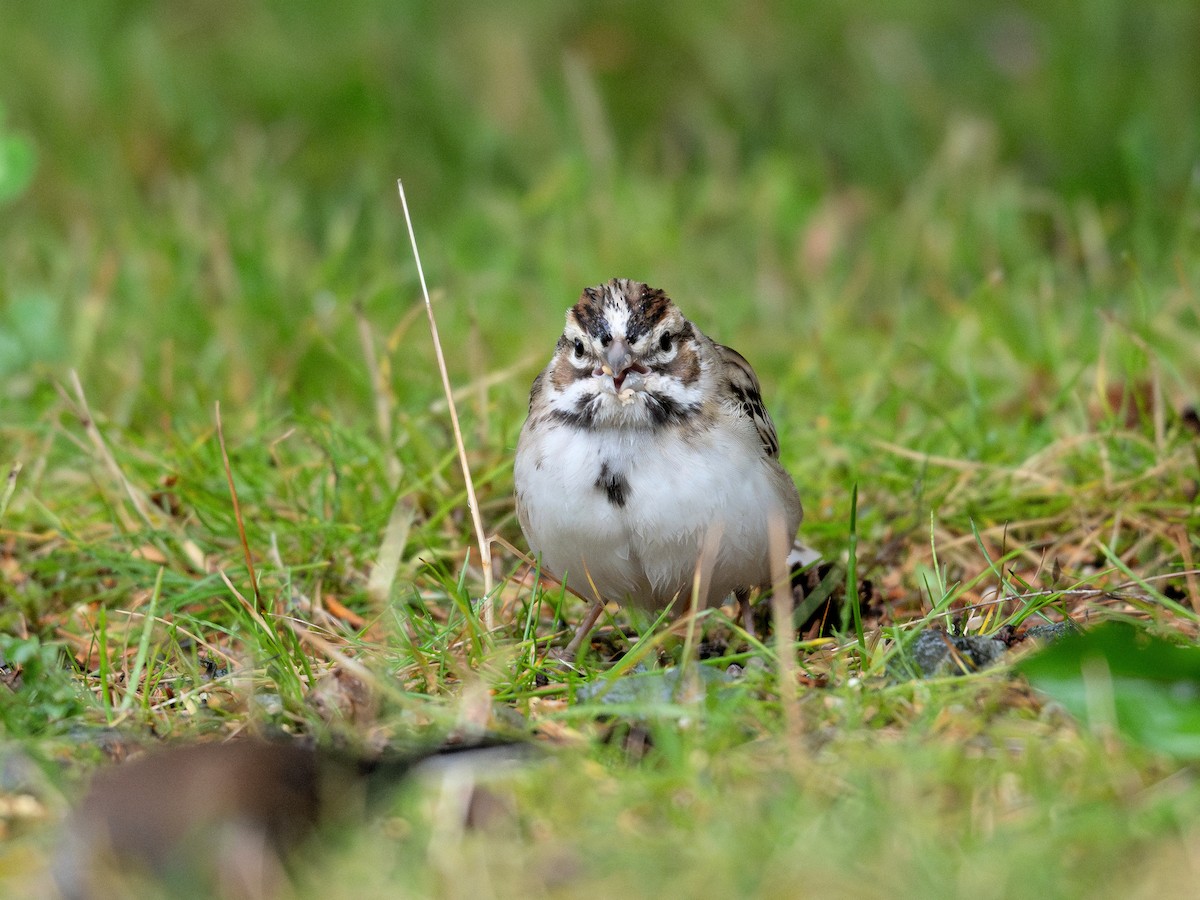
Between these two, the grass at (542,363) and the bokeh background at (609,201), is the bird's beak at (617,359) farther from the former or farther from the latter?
the bokeh background at (609,201)

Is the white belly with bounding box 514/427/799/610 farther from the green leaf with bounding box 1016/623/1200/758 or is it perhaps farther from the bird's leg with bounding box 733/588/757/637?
the green leaf with bounding box 1016/623/1200/758

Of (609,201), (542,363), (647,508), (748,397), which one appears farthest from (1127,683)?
(609,201)

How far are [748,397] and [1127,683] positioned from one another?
5.87 feet

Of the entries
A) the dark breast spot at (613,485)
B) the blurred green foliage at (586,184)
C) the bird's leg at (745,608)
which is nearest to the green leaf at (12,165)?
the blurred green foliage at (586,184)

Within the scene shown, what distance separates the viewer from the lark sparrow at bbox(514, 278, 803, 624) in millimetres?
4312

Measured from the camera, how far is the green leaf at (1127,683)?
3.19 metres

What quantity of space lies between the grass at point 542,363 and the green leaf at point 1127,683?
57 millimetres

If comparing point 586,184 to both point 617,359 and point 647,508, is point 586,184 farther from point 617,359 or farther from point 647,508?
point 647,508

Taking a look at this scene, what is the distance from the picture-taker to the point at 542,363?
644cm

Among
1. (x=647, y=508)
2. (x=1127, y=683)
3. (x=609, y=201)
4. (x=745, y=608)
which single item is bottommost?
(x=745, y=608)

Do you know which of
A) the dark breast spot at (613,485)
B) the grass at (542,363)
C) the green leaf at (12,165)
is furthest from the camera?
the green leaf at (12,165)

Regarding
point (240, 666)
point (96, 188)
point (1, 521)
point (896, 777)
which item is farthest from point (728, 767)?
point (96, 188)

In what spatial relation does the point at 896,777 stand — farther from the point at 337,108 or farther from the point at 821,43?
the point at 821,43

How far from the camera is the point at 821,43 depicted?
10.0 m
